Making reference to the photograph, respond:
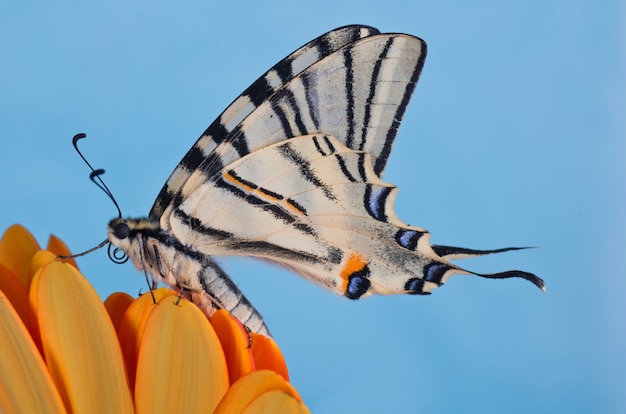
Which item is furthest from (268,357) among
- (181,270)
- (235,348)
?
(181,270)

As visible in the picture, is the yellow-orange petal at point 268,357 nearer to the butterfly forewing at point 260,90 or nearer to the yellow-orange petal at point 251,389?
the yellow-orange petal at point 251,389

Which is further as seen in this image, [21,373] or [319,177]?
[319,177]

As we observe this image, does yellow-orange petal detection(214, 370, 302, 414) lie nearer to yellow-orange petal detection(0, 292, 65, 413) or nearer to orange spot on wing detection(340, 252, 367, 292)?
yellow-orange petal detection(0, 292, 65, 413)

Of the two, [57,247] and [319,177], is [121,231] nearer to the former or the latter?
[57,247]

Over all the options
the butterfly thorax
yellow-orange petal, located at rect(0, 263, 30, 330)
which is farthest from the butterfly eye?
yellow-orange petal, located at rect(0, 263, 30, 330)

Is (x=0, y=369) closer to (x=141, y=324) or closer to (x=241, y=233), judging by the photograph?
(x=141, y=324)

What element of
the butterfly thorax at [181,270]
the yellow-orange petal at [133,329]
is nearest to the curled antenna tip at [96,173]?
the butterfly thorax at [181,270]
